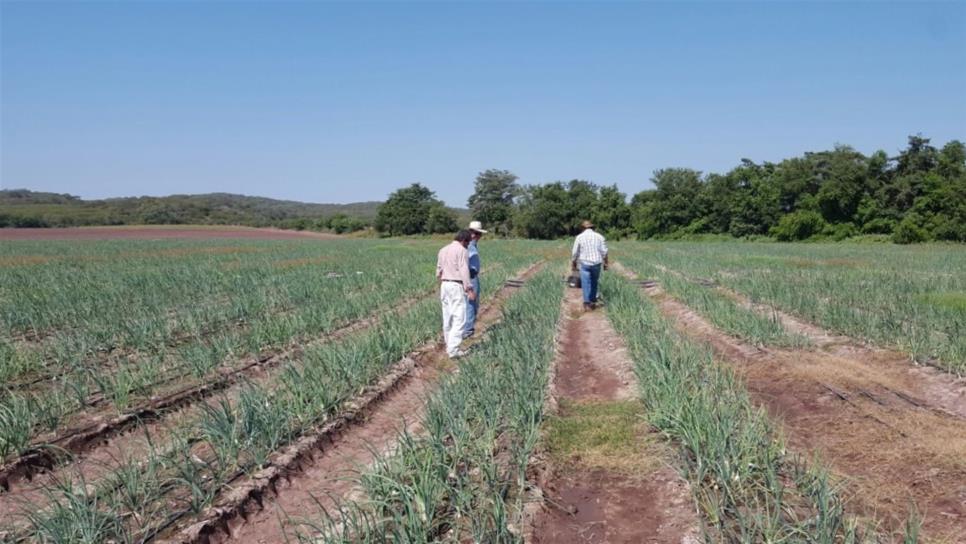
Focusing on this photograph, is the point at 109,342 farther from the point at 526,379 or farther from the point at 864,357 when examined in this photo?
the point at 864,357

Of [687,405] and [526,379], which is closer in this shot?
[687,405]

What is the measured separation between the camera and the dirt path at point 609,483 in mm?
3102

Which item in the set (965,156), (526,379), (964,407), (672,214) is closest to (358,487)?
(526,379)

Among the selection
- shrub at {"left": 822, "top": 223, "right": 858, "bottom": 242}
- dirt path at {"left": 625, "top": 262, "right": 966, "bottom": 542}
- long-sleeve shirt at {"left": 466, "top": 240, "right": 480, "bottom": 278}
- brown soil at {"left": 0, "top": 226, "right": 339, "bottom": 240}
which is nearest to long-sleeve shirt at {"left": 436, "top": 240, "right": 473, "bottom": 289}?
long-sleeve shirt at {"left": 466, "top": 240, "right": 480, "bottom": 278}

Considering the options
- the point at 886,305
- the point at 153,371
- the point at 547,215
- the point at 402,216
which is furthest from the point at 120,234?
the point at 886,305

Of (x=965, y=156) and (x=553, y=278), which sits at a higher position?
(x=965, y=156)

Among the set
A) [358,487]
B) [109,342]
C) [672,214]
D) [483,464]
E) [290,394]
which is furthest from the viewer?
Answer: [672,214]

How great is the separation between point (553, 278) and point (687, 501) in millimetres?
10345

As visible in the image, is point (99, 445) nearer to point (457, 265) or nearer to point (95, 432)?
point (95, 432)

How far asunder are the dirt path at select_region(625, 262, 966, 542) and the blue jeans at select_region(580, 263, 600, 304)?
3221 mm

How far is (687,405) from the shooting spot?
3873 mm

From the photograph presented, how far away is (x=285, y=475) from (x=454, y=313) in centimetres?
346

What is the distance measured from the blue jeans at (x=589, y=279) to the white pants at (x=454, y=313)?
3615mm

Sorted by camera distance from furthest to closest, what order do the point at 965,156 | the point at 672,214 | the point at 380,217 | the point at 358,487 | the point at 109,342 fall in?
the point at 380,217 → the point at 672,214 → the point at 965,156 → the point at 109,342 → the point at 358,487
